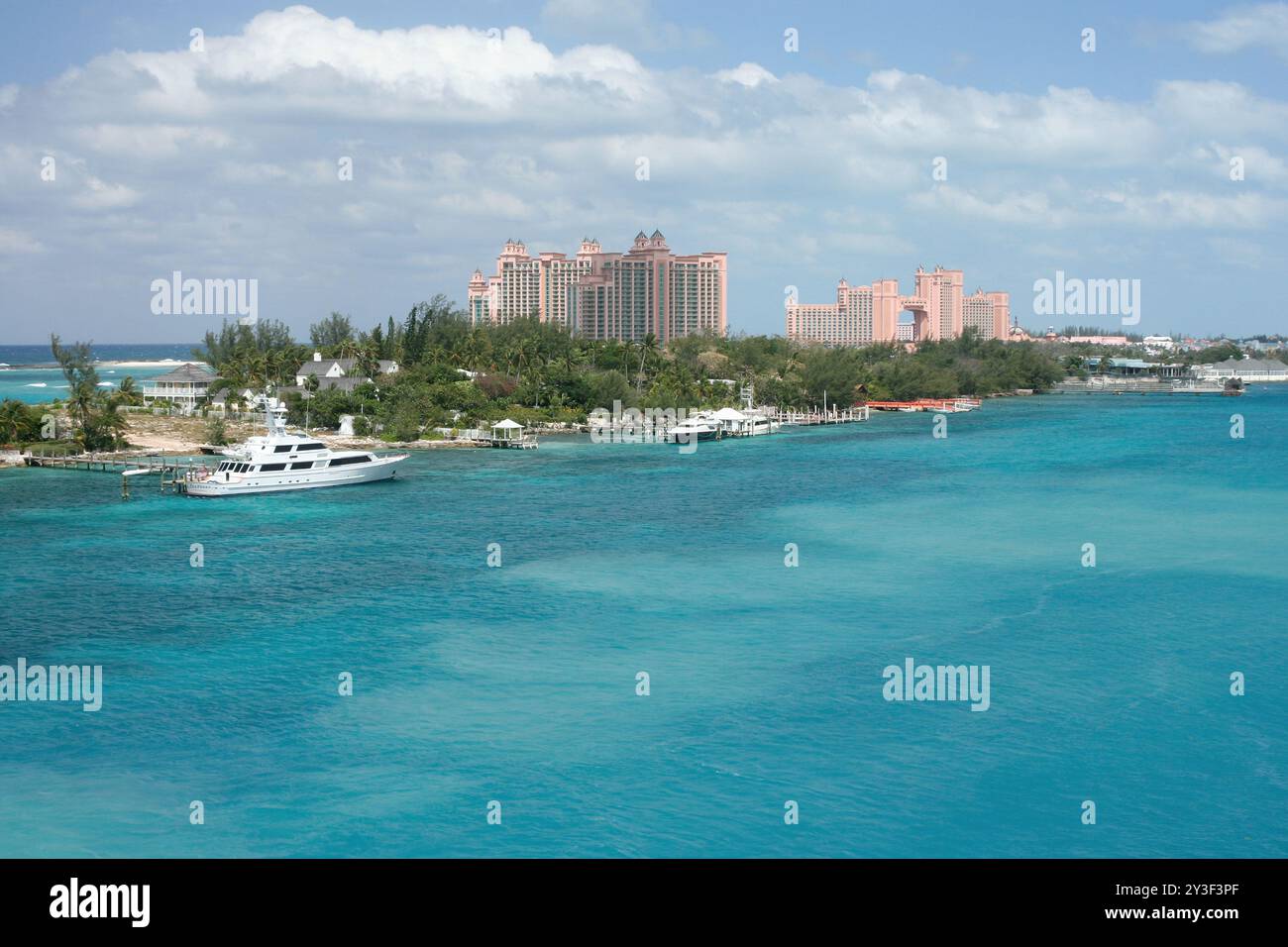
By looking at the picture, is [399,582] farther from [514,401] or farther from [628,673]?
[514,401]

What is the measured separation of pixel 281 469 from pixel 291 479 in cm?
64

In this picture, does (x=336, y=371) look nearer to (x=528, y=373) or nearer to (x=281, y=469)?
(x=528, y=373)

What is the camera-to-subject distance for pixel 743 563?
3434 cm

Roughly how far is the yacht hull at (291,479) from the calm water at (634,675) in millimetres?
1248

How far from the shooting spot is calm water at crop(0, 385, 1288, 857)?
16391 millimetres

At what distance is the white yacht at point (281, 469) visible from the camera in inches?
1879

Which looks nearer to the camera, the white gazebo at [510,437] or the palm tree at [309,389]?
the white gazebo at [510,437]
